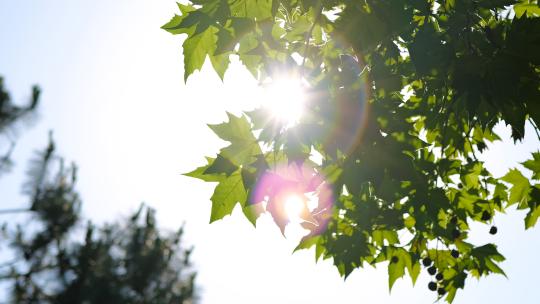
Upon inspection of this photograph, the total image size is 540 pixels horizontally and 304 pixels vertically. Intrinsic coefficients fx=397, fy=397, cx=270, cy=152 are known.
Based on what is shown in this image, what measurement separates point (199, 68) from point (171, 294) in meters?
18.1

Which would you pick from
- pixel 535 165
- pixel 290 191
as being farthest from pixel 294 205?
pixel 535 165

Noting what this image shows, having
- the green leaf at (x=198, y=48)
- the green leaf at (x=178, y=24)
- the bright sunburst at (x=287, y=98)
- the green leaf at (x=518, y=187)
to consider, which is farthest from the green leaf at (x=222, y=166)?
the green leaf at (x=518, y=187)

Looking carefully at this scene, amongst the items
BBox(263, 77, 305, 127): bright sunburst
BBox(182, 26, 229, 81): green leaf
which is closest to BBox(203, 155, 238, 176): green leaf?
BBox(263, 77, 305, 127): bright sunburst

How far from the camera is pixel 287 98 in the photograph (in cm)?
210

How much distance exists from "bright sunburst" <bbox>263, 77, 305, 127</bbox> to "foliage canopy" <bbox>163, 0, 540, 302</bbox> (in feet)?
0.14

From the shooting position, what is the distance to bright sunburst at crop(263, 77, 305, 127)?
6.81 ft

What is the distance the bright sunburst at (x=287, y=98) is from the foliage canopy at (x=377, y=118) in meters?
0.04

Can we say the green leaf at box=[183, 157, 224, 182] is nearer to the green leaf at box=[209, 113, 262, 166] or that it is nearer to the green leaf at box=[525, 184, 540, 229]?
the green leaf at box=[209, 113, 262, 166]

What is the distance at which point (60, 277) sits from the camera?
14.1 metres

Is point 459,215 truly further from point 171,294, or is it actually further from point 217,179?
point 171,294

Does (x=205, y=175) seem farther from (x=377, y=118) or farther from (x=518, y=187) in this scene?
(x=518, y=187)

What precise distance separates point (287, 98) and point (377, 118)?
1.77ft

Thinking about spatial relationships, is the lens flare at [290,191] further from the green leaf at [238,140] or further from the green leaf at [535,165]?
the green leaf at [535,165]

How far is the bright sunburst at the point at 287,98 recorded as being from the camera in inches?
81.7
